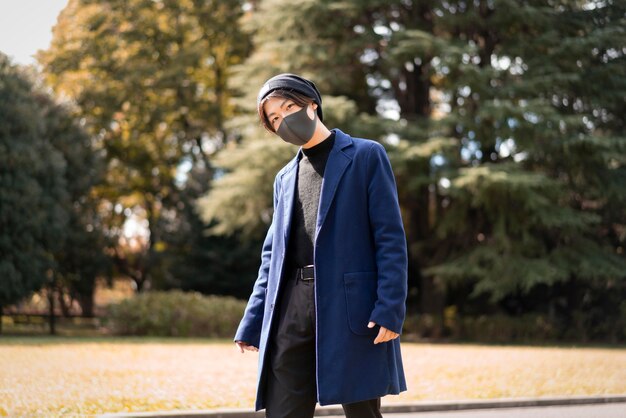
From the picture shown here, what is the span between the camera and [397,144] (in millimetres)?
20844

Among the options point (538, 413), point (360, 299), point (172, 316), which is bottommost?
point (538, 413)

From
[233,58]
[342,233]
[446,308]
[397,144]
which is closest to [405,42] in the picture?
[397,144]

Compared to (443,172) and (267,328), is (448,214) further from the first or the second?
(267,328)

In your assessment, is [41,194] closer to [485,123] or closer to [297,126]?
[485,123]

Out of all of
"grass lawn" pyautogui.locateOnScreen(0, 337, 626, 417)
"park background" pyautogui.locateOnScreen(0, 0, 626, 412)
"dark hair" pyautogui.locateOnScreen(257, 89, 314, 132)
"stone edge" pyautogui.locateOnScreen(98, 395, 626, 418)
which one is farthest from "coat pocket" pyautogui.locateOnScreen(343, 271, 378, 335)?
"park background" pyautogui.locateOnScreen(0, 0, 626, 412)

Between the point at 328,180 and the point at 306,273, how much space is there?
17.0 inches

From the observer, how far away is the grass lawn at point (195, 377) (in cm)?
781

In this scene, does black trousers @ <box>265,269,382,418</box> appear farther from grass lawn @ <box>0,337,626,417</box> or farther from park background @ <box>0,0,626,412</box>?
park background @ <box>0,0,626,412</box>

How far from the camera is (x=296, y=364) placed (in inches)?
142

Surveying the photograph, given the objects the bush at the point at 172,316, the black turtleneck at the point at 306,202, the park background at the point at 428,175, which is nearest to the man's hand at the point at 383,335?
the black turtleneck at the point at 306,202

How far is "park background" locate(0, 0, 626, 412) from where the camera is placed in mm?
20578

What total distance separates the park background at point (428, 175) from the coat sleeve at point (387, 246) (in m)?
13.1

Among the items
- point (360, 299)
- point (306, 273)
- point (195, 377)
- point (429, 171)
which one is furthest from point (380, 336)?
point (429, 171)

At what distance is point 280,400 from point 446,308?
23750 mm
